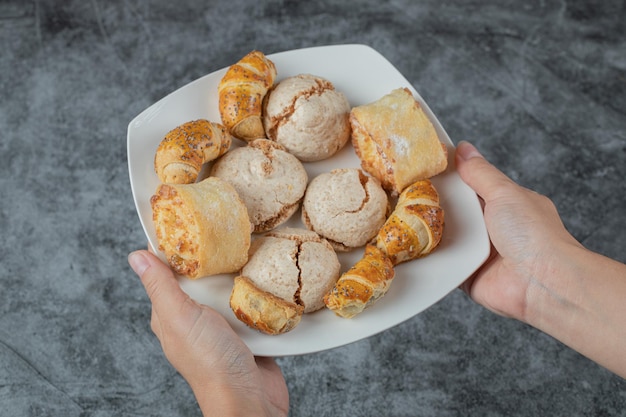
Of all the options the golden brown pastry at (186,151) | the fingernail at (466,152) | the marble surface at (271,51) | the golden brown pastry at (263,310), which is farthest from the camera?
the marble surface at (271,51)

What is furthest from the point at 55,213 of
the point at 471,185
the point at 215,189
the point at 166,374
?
the point at 471,185

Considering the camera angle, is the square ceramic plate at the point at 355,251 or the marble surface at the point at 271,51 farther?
the marble surface at the point at 271,51

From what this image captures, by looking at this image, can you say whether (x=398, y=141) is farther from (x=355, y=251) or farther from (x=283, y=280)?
(x=283, y=280)

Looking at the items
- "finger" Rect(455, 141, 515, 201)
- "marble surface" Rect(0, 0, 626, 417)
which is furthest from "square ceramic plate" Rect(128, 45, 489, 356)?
"marble surface" Rect(0, 0, 626, 417)

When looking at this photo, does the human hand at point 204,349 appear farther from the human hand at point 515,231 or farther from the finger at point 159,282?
the human hand at point 515,231

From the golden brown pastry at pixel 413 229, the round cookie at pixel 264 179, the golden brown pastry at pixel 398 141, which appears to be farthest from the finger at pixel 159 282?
the golden brown pastry at pixel 398 141

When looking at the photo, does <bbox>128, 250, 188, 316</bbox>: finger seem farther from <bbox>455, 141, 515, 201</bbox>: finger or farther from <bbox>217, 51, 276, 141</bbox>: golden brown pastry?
<bbox>455, 141, 515, 201</bbox>: finger
